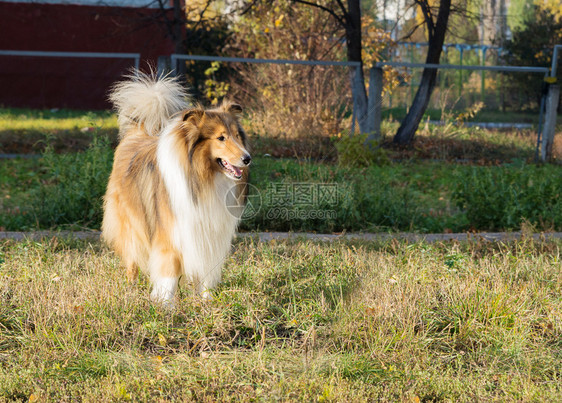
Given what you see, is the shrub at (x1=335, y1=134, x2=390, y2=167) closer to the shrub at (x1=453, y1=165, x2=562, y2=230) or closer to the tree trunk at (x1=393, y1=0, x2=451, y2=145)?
the shrub at (x1=453, y1=165, x2=562, y2=230)

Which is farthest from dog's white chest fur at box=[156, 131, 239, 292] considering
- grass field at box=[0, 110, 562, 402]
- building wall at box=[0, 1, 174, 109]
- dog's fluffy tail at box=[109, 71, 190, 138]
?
building wall at box=[0, 1, 174, 109]

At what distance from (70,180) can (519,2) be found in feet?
114

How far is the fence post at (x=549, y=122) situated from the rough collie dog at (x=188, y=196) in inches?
342

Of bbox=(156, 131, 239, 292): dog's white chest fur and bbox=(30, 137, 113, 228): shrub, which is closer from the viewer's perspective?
bbox=(156, 131, 239, 292): dog's white chest fur

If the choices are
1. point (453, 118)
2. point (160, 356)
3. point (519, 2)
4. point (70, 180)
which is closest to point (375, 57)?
point (453, 118)

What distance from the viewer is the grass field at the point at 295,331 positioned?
3.39m

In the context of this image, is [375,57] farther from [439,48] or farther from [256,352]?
[256,352]

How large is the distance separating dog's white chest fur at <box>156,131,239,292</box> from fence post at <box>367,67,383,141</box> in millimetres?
6909

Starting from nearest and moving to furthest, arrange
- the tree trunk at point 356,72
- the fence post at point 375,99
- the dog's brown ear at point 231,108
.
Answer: the dog's brown ear at point 231,108
the fence post at point 375,99
the tree trunk at point 356,72

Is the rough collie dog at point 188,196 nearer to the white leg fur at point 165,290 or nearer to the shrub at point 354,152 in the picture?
the white leg fur at point 165,290

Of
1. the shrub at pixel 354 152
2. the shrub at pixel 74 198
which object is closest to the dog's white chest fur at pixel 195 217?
the shrub at pixel 74 198

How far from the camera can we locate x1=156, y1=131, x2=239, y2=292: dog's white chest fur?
4.21 meters

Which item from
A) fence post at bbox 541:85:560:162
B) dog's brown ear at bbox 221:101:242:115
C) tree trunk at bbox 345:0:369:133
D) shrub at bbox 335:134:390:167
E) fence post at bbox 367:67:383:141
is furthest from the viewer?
fence post at bbox 541:85:560:162

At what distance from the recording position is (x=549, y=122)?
11.5m
